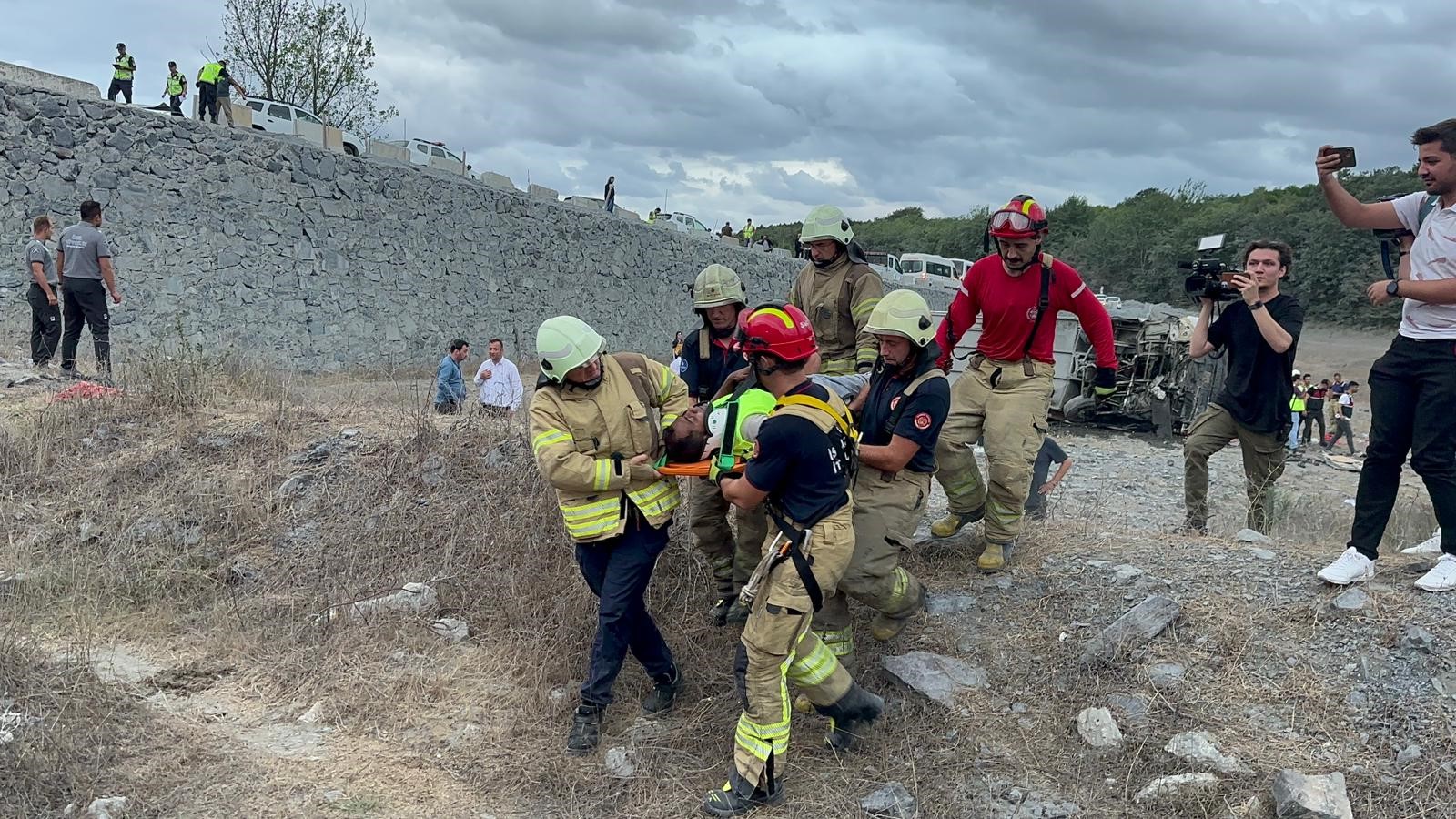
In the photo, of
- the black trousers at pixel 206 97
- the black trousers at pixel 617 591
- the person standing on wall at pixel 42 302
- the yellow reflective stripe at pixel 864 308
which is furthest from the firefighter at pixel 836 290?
the black trousers at pixel 206 97

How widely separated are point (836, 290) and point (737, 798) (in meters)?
2.49

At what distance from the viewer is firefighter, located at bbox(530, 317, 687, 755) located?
3559mm

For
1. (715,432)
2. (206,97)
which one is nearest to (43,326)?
(206,97)

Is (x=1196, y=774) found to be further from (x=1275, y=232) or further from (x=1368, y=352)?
(x=1275, y=232)

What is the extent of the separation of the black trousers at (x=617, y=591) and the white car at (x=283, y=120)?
49.7 ft

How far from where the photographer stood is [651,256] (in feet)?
74.0

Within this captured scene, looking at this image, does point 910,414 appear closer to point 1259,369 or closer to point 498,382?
point 1259,369

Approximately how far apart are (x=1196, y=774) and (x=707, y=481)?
90.9 inches

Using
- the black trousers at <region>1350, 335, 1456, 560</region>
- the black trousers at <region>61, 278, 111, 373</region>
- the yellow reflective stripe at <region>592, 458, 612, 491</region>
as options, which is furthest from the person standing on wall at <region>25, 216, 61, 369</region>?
the black trousers at <region>1350, 335, 1456, 560</region>

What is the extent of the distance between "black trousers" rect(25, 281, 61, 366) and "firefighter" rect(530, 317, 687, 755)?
7.46 meters

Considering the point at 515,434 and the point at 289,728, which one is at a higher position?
the point at 515,434

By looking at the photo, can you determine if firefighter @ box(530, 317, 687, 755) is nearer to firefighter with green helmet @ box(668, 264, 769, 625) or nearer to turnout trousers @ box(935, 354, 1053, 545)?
firefighter with green helmet @ box(668, 264, 769, 625)

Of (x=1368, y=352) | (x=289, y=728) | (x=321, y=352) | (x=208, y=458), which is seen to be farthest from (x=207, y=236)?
(x=1368, y=352)

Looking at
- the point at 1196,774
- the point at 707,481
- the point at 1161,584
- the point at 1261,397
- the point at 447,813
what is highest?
the point at 1261,397
